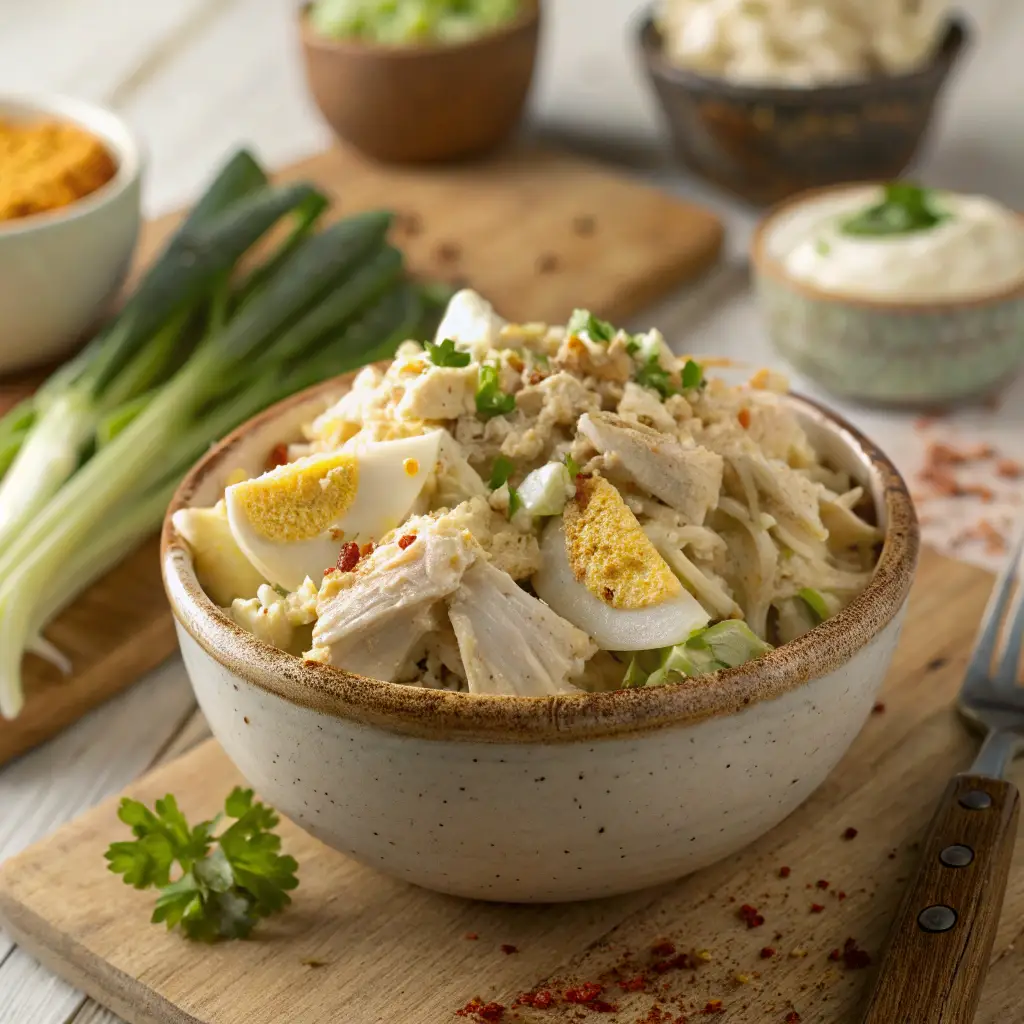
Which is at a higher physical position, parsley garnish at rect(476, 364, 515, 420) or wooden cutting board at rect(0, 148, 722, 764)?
parsley garnish at rect(476, 364, 515, 420)

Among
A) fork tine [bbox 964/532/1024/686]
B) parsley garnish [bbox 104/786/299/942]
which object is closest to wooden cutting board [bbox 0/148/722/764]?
parsley garnish [bbox 104/786/299/942]

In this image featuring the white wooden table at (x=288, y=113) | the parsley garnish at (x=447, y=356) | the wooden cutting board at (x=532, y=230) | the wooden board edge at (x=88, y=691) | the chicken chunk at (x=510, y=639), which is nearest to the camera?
the chicken chunk at (x=510, y=639)

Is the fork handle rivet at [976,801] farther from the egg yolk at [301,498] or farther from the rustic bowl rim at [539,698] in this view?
the egg yolk at [301,498]

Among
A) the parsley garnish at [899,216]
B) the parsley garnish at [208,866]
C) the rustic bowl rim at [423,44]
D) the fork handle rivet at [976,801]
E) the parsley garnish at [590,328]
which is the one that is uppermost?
the parsley garnish at [590,328]

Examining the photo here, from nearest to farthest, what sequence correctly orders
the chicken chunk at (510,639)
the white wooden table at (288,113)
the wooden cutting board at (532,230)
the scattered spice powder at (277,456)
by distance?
the chicken chunk at (510,639)
the scattered spice powder at (277,456)
the white wooden table at (288,113)
the wooden cutting board at (532,230)

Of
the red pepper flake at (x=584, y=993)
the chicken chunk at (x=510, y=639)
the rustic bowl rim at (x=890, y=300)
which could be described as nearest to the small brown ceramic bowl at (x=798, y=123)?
the rustic bowl rim at (x=890, y=300)

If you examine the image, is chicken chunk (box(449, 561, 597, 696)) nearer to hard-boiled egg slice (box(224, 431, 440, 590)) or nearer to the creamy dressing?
hard-boiled egg slice (box(224, 431, 440, 590))

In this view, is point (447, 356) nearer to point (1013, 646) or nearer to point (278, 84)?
point (1013, 646)
